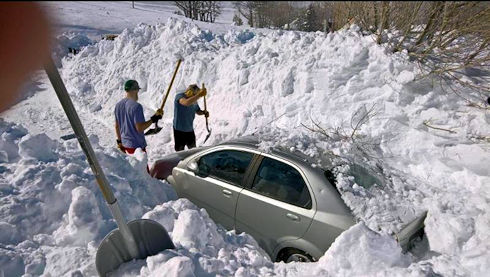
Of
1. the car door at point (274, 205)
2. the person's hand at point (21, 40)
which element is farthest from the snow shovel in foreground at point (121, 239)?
the person's hand at point (21, 40)

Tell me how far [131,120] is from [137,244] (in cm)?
255

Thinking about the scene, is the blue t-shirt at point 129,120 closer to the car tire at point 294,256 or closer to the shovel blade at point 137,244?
the shovel blade at point 137,244

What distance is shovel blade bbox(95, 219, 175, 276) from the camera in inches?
115

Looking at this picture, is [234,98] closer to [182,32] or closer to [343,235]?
[182,32]

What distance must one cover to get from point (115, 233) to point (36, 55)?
1.96 m

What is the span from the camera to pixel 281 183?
12.4 feet

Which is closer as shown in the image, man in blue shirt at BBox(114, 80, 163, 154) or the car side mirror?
the car side mirror

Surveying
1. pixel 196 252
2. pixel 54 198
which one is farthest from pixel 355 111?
pixel 54 198

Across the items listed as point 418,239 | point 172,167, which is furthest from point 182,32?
point 418,239

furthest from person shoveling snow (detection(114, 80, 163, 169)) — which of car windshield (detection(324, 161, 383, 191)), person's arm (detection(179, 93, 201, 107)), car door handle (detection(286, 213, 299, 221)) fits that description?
car windshield (detection(324, 161, 383, 191))

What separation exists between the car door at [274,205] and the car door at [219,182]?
6.0 inches

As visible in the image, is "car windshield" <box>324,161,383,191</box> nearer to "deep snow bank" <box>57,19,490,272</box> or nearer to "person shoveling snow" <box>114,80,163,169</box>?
"deep snow bank" <box>57,19,490,272</box>

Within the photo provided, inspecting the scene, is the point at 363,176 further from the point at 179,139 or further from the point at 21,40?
the point at 179,139

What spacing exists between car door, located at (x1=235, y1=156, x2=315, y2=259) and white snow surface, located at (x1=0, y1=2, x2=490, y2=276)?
0.22 metres
